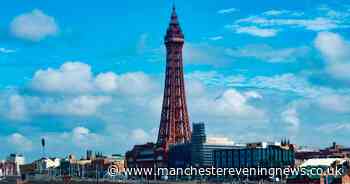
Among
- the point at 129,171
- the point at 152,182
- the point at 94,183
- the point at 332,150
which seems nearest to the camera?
the point at 152,182

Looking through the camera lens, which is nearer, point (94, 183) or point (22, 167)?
point (94, 183)

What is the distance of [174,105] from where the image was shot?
136500 mm

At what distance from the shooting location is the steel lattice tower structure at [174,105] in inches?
5374

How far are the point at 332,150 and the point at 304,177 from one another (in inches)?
1882

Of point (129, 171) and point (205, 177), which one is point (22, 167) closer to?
point (129, 171)

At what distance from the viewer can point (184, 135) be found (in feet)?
454

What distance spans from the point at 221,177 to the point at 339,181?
43.1 metres

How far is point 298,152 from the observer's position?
13525cm

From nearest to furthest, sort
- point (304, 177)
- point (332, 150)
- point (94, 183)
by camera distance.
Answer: point (304, 177) → point (94, 183) → point (332, 150)

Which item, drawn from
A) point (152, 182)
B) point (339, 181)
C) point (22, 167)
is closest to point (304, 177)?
point (339, 181)

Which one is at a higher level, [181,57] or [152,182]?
[181,57]

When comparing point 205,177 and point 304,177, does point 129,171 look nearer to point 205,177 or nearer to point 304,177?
point 205,177

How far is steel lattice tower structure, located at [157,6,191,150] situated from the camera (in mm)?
136500

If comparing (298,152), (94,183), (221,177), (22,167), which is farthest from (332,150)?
(22,167)
